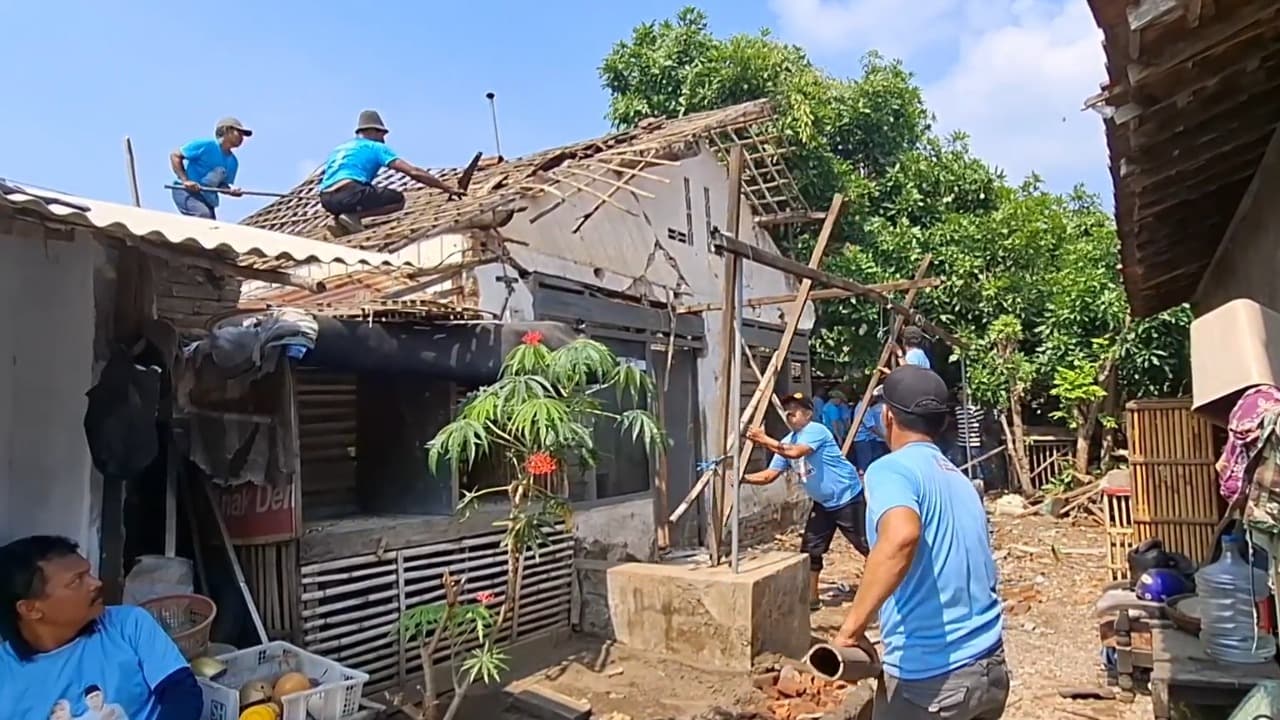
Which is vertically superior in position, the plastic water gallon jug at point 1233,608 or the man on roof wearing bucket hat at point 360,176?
the man on roof wearing bucket hat at point 360,176

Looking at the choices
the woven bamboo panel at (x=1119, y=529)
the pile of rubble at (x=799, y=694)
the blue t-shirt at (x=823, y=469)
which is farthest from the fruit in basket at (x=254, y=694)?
the woven bamboo panel at (x=1119, y=529)

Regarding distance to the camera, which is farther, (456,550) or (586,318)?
(586,318)

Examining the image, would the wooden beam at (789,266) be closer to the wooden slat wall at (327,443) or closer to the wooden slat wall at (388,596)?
the wooden slat wall at (388,596)

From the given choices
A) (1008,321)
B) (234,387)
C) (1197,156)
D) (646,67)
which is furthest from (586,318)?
(646,67)

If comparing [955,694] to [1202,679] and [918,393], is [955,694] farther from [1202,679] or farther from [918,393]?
[1202,679]

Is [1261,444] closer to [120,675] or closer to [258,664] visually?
[120,675]

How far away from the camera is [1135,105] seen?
356cm

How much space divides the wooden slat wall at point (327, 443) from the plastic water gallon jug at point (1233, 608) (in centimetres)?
497

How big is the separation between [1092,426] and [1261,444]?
1113 cm

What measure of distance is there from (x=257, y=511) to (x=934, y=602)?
3607 millimetres

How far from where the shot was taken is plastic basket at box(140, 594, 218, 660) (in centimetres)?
405

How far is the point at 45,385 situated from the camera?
11.8ft

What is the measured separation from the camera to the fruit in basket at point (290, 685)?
13.1 ft

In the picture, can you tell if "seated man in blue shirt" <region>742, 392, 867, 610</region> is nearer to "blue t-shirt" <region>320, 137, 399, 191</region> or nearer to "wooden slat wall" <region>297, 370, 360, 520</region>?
"wooden slat wall" <region>297, 370, 360, 520</region>
